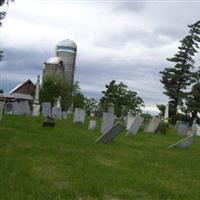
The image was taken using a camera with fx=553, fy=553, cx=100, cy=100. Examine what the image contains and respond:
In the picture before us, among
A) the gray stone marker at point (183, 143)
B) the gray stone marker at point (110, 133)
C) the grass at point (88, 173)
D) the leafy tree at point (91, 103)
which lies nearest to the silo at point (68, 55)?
the leafy tree at point (91, 103)

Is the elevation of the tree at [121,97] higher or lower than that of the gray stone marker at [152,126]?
higher

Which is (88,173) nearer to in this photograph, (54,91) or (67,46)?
(54,91)

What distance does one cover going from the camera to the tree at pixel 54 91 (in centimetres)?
7475

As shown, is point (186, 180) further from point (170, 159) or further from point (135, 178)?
point (170, 159)

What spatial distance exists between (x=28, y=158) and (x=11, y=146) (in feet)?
6.96

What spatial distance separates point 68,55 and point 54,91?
38.4 metres

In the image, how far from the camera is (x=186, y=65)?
6662cm

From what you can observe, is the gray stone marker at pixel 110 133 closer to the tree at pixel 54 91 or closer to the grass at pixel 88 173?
the grass at pixel 88 173

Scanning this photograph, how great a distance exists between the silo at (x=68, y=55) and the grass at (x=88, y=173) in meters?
97.7

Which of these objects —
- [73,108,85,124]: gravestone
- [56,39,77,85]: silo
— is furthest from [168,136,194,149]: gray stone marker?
[56,39,77,85]: silo

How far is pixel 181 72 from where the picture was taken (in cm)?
6706

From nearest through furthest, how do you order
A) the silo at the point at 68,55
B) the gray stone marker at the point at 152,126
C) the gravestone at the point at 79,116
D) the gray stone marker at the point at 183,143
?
the gray stone marker at the point at 183,143, the gray stone marker at the point at 152,126, the gravestone at the point at 79,116, the silo at the point at 68,55

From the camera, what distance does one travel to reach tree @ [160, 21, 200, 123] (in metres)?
66.2

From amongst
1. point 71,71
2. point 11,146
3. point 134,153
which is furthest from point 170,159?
point 71,71
